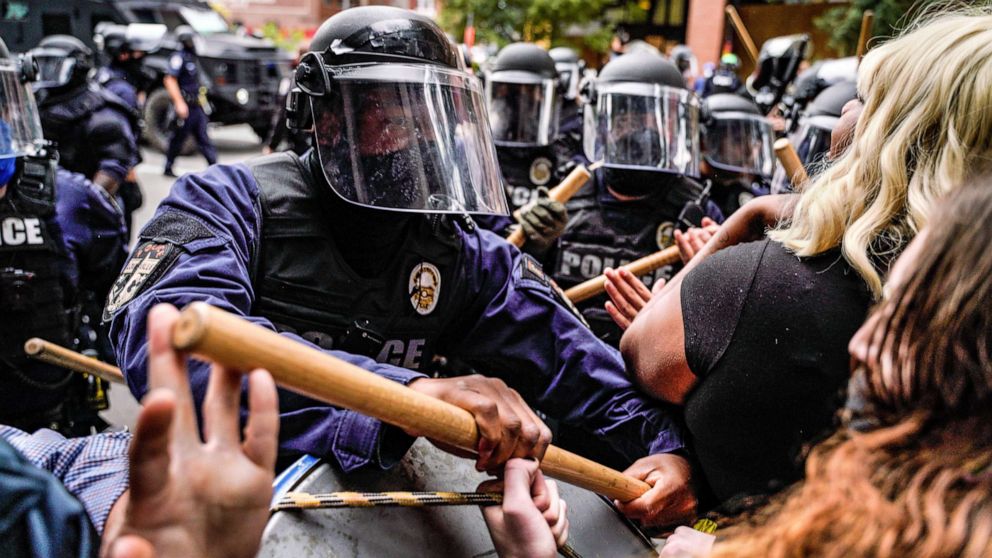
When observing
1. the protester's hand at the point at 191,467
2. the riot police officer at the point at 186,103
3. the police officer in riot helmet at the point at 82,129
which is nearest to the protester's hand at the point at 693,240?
the protester's hand at the point at 191,467

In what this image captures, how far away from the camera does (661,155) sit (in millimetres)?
3619

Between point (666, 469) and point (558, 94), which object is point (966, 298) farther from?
point (558, 94)

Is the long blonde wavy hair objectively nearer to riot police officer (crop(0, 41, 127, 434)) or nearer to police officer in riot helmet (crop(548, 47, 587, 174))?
riot police officer (crop(0, 41, 127, 434))

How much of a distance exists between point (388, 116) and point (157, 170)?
11037 millimetres

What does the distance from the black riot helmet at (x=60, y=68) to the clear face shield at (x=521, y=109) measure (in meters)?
2.87

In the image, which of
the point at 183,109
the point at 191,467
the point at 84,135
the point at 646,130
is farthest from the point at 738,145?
the point at 183,109

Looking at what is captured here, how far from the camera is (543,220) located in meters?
3.23

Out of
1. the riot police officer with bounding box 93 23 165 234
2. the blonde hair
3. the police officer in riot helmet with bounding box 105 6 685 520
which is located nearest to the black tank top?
the blonde hair

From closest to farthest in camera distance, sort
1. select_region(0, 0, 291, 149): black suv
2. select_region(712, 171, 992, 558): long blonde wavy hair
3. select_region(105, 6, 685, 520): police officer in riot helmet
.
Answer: select_region(712, 171, 992, 558): long blonde wavy hair, select_region(105, 6, 685, 520): police officer in riot helmet, select_region(0, 0, 291, 149): black suv

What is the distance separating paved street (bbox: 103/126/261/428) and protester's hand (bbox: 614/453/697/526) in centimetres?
365

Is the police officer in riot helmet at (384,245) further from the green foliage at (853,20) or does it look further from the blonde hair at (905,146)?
the green foliage at (853,20)

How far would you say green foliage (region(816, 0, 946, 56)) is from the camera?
14.5 meters

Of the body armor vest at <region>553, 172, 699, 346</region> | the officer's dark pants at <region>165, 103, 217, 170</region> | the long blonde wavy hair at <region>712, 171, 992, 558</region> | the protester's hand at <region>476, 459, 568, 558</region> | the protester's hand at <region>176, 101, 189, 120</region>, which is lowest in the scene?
the officer's dark pants at <region>165, 103, 217, 170</region>

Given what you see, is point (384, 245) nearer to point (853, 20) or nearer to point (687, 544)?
point (687, 544)
